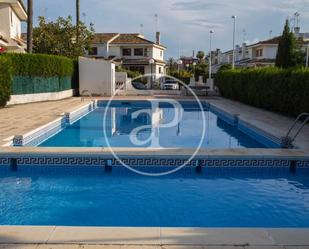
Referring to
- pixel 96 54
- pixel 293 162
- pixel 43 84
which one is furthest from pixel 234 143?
pixel 96 54

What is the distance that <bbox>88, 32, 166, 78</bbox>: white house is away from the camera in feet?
165

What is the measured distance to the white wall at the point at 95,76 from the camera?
94.0 ft

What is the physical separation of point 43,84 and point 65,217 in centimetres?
1794

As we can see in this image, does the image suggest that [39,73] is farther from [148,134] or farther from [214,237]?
[214,237]

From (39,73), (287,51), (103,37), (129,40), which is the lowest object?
(39,73)

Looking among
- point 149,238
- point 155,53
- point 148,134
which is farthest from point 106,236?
point 155,53

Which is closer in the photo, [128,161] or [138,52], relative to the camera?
[128,161]

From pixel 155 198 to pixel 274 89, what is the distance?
38.8ft

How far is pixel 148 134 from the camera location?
13.6 meters

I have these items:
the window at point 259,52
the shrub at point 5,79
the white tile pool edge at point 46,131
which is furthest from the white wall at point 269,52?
the shrub at point 5,79

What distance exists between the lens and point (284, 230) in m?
4.35

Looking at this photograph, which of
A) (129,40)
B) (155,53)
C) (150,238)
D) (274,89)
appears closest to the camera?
(150,238)

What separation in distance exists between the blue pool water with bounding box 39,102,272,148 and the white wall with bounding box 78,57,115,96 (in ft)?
33.1

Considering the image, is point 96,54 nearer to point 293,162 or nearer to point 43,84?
point 43,84
